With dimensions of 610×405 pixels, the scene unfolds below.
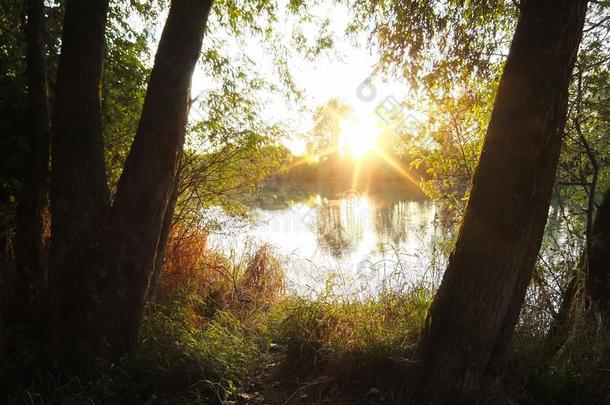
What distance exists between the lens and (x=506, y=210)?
2.24 meters

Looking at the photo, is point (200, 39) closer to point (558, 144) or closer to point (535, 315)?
point (558, 144)

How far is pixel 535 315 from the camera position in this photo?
3.30 m

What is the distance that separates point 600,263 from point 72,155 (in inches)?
180

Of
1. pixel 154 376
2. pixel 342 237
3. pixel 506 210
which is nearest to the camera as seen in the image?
pixel 506 210

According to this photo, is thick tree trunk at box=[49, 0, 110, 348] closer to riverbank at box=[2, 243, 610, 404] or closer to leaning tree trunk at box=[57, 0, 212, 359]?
leaning tree trunk at box=[57, 0, 212, 359]

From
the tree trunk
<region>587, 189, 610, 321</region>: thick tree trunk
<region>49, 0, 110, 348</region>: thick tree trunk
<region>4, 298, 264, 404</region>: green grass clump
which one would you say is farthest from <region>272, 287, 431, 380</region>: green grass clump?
<region>49, 0, 110, 348</region>: thick tree trunk

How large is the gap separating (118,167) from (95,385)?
3031mm

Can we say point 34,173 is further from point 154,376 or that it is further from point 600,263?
point 600,263

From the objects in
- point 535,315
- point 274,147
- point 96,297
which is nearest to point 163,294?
point 96,297

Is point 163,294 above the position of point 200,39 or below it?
below

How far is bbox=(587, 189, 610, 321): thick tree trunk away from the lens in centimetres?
314

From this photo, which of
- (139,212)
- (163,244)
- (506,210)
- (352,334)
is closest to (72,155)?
(139,212)

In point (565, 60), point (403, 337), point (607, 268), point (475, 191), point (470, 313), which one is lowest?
point (403, 337)

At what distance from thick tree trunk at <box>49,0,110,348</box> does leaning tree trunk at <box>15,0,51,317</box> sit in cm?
60
